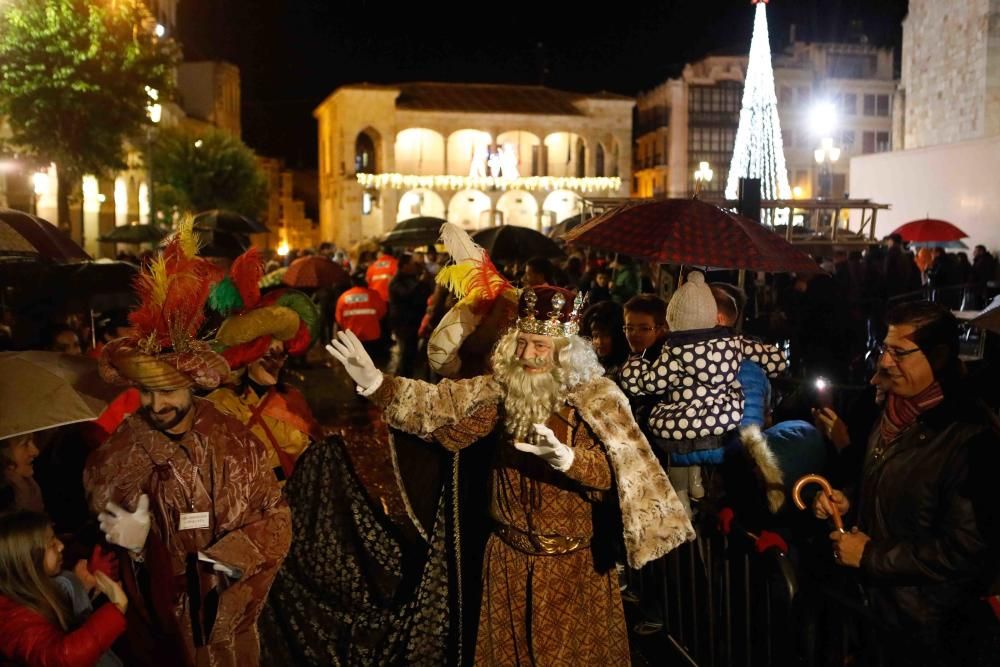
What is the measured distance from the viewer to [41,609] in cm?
342

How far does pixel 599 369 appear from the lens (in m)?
4.21

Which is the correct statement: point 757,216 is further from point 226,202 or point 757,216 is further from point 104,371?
point 226,202

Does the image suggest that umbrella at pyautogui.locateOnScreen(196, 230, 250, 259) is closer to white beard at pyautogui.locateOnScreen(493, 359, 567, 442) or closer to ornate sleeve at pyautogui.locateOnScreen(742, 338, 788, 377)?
ornate sleeve at pyautogui.locateOnScreen(742, 338, 788, 377)

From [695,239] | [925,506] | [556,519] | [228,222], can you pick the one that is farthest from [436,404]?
[228,222]

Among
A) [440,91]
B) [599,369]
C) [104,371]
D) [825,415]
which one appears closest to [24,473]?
[104,371]

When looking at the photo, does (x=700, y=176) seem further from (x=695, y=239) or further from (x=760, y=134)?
(x=760, y=134)

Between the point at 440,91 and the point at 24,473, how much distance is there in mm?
57132

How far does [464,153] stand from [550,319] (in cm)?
5638

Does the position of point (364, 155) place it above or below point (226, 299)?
above

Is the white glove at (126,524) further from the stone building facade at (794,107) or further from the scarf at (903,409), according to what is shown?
the stone building facade at (794,107)

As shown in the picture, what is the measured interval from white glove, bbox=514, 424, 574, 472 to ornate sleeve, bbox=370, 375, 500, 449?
64 centimetres

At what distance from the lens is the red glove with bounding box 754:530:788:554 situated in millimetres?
4031

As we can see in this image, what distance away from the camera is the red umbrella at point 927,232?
18.5 metres

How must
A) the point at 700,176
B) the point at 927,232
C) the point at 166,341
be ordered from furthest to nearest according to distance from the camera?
1. the point at 927,232
2. the point at 700,176
3. the point at 166,341
